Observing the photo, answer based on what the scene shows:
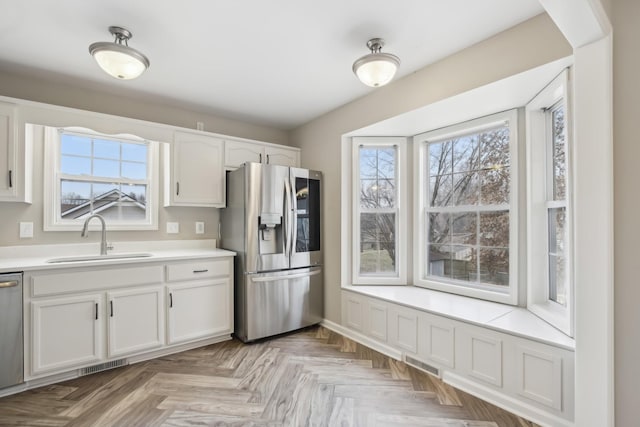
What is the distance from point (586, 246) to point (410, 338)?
1.51 metres

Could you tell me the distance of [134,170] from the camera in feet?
10.4

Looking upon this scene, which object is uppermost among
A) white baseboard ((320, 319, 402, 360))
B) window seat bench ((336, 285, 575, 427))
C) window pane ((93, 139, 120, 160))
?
window pane ((93, 139, 120, 160))

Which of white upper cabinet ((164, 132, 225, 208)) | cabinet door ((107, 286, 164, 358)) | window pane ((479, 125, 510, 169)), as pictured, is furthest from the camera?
white upper cabinet ((164, 132, 225, 208))

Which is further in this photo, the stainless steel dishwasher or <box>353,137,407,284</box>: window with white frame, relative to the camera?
<box>353,137,407,284</box>: window with white frame

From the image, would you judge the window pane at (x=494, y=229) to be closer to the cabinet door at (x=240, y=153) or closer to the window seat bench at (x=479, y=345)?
the window seat bench at (x=479, y=345)

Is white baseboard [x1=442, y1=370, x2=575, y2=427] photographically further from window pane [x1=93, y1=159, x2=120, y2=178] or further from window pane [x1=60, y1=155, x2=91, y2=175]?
window pane [x1=60, y1=155, x2=91, y2=175]

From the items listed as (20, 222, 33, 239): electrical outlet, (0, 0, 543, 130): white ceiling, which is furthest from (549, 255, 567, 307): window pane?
(20, 222, 33, 239): electrical outlet

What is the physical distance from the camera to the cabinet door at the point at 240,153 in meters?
3.40

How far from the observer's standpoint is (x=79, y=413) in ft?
6.36

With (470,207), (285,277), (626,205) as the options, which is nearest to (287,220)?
(285,277)

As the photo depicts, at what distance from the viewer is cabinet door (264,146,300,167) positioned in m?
3.68

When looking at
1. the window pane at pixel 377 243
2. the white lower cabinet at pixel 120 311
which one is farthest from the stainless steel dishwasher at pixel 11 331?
the window pane at pixel 377 243

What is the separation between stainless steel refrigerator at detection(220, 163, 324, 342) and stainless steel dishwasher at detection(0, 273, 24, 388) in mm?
1608

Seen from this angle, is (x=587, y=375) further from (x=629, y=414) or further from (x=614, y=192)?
(x=614, y=192)
